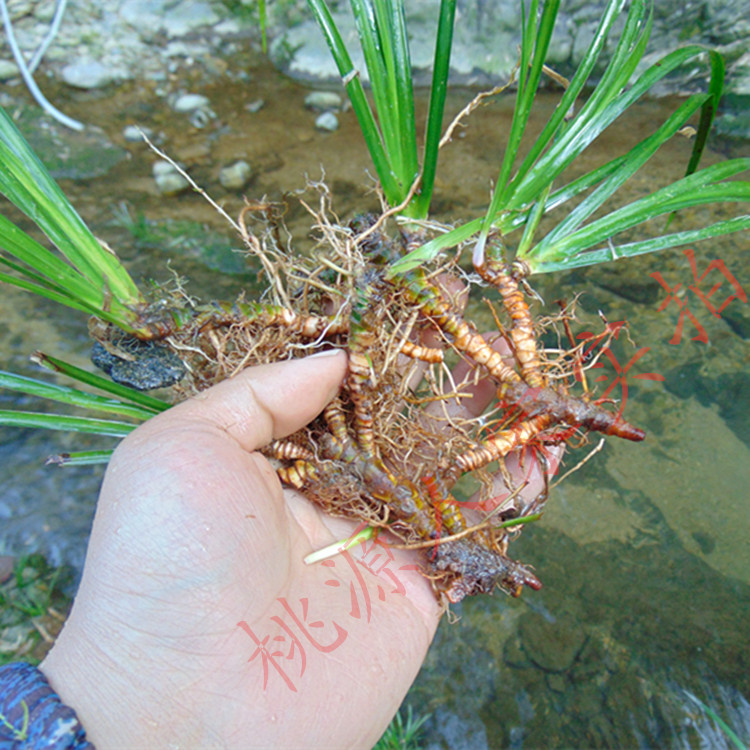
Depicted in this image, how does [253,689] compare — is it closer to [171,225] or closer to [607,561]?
[607,561]

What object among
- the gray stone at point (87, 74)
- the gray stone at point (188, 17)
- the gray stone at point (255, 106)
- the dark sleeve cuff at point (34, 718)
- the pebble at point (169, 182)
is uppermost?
the gray stone at point (188, 17)

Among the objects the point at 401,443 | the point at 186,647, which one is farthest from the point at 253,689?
the point at 401,443

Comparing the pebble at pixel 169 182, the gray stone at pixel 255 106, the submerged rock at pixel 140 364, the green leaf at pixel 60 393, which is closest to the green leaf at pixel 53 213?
the submerged rock at pixel 140 364

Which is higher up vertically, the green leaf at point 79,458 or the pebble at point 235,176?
the pebble at point 235,176

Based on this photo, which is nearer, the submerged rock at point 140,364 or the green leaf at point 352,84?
the green leaf at point 352,84

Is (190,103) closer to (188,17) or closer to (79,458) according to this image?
(188,17)

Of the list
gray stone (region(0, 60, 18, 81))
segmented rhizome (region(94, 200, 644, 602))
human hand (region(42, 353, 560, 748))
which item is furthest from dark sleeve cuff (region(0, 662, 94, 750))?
gray stone (region(0, 60, 18, 81))

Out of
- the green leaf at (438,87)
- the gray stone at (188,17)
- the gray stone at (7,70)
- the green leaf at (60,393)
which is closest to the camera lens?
the green leaf at (438,87)

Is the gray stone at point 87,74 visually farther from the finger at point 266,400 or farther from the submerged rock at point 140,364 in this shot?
the finger at point 266,400
